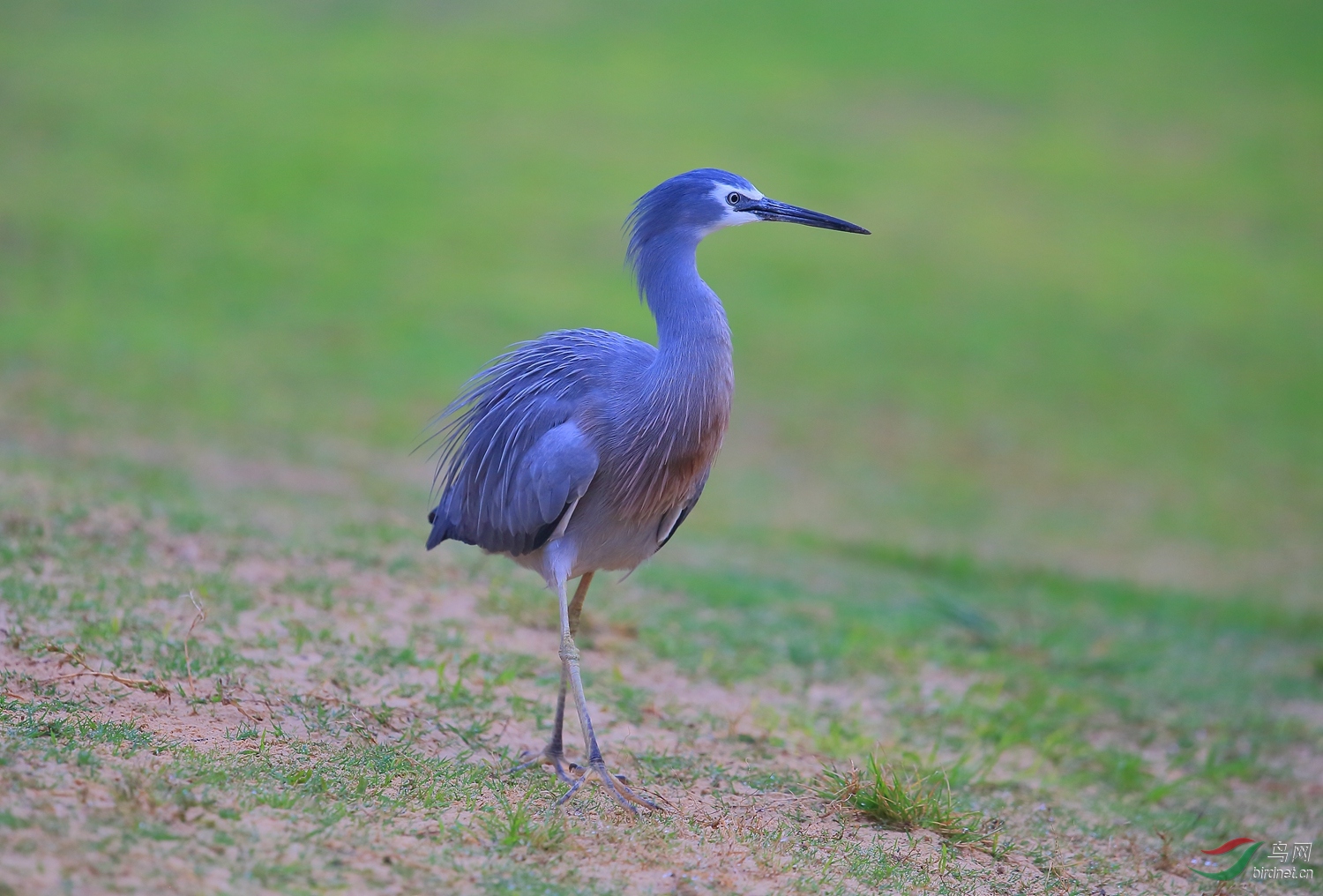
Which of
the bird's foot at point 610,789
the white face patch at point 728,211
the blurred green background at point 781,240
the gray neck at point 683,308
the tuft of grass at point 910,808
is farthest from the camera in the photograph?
the blurred green background at point 781,240

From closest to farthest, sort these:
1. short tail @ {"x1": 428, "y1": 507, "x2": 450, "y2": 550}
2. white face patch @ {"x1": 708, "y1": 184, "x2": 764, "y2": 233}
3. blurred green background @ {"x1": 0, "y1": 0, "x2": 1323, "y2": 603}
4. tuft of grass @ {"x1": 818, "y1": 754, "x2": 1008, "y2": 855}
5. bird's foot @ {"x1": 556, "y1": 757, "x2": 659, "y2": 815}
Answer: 1. bird's foot @ {"x1": 556, "y1": 757, "x2": 659, "y2": 815}
2. tuft of grass @ {"x1": 818, "y1": 754, "x2": 1008, "y2": 855}
3. white face patch @ {"x1": 708, "y1": 184, "x2": 764, "y2": 233}
4. short tail @ {"x1": 428, "y1": 507, "x2": 450, "y2": 550}
5. blurred green background @ {"x1": 0, "y1": 0, "x2": 1323, "y2": 603}

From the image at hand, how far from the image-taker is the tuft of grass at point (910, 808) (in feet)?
15.9

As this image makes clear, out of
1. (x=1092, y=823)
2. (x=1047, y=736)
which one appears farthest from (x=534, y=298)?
(x=1092, y=823)

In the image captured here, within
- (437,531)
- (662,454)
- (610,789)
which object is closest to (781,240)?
(437,531)

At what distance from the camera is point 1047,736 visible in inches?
274

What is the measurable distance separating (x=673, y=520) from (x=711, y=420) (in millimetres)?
614

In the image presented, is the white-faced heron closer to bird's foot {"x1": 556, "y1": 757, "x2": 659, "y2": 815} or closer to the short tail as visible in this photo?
bird's foot {"x1": 556, "y1": 757, "x2": 659, "y2": 815}

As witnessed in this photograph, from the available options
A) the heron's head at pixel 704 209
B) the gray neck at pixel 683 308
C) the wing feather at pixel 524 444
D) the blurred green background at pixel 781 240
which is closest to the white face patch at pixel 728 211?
the heron's head at pixel 704 209

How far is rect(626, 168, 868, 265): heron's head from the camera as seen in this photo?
16.8ft

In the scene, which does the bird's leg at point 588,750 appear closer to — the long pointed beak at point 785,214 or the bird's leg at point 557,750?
the bird's leg at point 557,750

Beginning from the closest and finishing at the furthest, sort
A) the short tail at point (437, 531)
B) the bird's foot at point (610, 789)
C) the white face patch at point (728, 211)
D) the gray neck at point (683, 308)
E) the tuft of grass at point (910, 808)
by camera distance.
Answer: the bird's foot at point (610, 789), the tuft of grass at point (910, 808), the gray neck at point (683, 308), the white face patch at point (728, 211), the short tail at point (437, 531)

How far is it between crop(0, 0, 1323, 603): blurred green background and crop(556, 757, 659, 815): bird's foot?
6606 mm

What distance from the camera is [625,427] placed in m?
5.03

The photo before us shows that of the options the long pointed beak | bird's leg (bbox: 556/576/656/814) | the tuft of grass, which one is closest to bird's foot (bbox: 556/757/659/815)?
bird's leg (bbox: 556/576/656/814)
